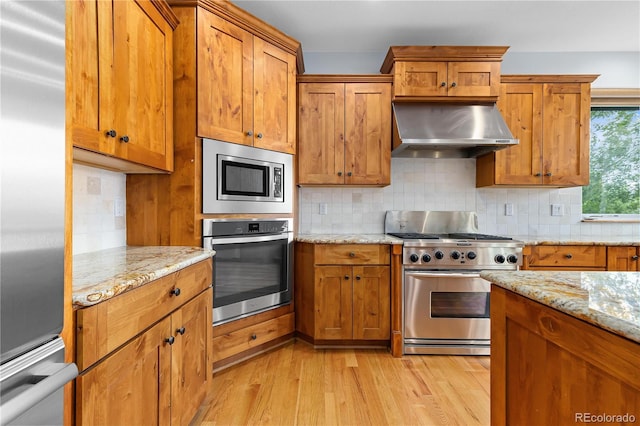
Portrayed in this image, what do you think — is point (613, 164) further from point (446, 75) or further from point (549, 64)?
point (446, 75)

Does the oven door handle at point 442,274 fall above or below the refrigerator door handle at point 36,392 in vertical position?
below

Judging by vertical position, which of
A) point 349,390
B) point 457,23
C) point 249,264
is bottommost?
point 349,390

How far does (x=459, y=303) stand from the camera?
257 cm

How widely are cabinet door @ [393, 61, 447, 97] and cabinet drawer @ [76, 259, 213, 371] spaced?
2269 millimetres

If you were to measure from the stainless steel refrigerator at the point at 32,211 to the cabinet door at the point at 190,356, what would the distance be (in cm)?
72

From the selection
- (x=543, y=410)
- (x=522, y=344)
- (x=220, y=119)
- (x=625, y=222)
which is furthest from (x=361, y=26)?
(x=625, y=222)

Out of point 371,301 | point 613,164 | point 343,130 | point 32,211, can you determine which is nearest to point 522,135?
point 613,164

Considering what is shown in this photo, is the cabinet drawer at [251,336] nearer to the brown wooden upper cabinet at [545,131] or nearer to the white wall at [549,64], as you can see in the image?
the brown wooden upper cabinet at [545,131]

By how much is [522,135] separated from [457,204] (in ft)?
2.69

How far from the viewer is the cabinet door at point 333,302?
2.60m

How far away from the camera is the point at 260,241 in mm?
2391

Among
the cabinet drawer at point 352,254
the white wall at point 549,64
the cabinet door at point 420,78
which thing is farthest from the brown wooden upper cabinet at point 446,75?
the cabinet drawer at point 352,254

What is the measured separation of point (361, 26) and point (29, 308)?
9.76 feet

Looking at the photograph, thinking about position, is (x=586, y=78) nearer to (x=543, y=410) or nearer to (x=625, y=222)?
(x=625, y=222)
